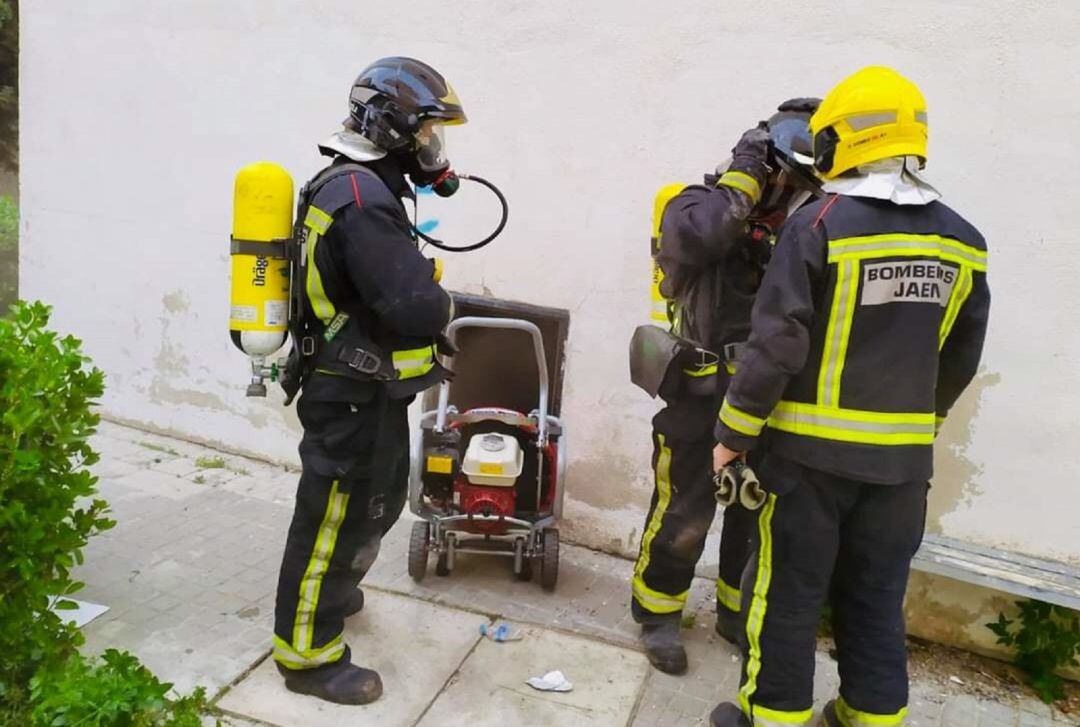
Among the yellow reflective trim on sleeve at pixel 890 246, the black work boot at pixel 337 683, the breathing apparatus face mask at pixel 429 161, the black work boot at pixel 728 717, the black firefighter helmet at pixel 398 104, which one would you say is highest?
the black firefighter helmet at pixel 398 104

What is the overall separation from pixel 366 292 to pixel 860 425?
5.32 ft

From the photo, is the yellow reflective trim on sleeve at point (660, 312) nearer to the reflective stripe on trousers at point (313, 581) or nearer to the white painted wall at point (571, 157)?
the white painted wall at point (571, 157)

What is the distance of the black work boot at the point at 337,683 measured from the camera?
3182 millimetres

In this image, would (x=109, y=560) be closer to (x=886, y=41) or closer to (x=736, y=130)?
(x=736, y=130)

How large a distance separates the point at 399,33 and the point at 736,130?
181 cm

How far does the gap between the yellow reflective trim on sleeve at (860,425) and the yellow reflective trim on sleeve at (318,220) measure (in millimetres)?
1622

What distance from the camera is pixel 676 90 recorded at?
3.98 metres

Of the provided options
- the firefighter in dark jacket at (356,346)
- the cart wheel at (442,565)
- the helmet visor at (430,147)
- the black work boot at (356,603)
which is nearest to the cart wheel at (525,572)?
the cart wheel at (442,565)

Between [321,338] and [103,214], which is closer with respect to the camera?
[321,338]

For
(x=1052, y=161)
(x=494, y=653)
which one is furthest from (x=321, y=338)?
(x=1052, y=161)

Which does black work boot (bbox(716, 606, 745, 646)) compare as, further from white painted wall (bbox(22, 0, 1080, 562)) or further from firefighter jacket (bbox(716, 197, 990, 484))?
firefighter jacket (bbox(716, 197, 990, 484))

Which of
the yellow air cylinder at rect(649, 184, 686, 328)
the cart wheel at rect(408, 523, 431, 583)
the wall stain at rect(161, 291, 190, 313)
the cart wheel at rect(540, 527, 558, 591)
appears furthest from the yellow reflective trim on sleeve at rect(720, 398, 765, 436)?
the wall stain at rect(161, 291, 190, 313)

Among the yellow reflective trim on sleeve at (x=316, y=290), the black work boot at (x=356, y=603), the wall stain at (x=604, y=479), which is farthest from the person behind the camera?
the wall stain at (x=604, y=479)

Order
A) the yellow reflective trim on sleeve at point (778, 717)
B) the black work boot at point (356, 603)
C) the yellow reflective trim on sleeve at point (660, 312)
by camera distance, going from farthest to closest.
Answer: the black work boot at point (356, 603), the yellow reflective trim on sleeve at point (660, 312), the yellow reflective trim on sleeve at point (778, 717)
